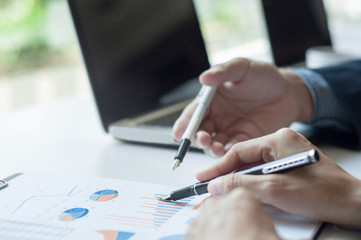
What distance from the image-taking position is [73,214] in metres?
Result: 0.52

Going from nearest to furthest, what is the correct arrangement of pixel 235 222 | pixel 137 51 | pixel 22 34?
1. pixel 235 222
2. pixel 137 51
3. pixel 22 34

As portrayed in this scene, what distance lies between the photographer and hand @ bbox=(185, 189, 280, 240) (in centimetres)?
36

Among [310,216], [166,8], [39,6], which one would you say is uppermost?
[39,6]

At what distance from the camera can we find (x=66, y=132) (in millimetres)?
959

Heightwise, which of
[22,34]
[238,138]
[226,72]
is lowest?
[238,138]

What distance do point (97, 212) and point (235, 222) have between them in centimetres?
21

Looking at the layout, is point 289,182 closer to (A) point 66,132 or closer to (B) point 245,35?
(A) point 66,132

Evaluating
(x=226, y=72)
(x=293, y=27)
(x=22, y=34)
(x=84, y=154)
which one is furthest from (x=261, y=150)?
(x=22, y=34)

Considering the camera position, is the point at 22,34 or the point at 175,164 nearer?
the point at 175,164

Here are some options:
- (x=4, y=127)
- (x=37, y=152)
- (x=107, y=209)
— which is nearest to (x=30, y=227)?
(x=107, y=209)

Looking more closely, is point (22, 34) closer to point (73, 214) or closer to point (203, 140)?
point (203, 140)

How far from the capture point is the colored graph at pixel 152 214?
49cm

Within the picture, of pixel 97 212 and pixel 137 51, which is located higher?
pixel 137 51

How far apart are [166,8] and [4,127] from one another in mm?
461
